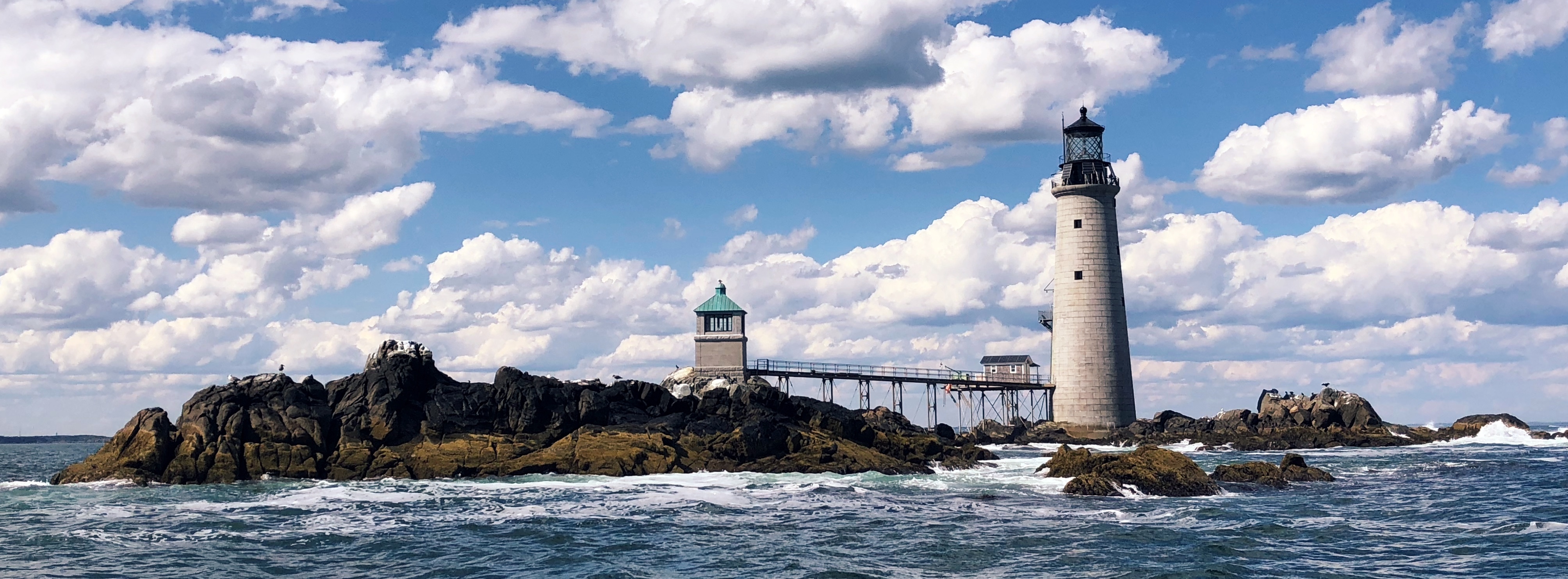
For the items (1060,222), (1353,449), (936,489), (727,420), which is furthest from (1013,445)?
(936,489)

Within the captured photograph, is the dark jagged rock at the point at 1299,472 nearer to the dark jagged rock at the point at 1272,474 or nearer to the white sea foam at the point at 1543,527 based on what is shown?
the dark jagged rock at the point at 1272,474

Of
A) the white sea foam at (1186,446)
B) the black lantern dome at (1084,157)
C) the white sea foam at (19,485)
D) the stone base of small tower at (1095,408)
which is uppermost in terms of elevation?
the black lantern dome at (1084,157)

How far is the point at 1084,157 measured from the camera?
227ft

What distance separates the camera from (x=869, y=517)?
96.9 feet

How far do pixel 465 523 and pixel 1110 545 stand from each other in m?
14.4

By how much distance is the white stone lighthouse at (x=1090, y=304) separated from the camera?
6675 cm

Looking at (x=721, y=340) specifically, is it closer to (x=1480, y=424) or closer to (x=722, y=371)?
(x=722, y=371)

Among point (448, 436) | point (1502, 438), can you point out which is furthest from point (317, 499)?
point (1502, 438)

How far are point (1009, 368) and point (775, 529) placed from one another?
5922 cm

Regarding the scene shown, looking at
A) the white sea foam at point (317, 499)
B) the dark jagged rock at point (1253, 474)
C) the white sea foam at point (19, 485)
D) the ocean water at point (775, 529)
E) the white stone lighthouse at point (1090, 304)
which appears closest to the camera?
the ocean water at point (775, 529)

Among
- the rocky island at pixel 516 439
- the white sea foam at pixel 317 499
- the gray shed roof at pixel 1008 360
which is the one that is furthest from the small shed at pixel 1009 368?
the white sea foam at pixel 317 499

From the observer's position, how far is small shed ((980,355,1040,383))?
3221 inches

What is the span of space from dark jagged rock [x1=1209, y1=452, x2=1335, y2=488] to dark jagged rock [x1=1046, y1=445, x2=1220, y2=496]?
78.9 inches

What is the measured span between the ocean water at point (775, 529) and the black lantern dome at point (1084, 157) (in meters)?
30.4
